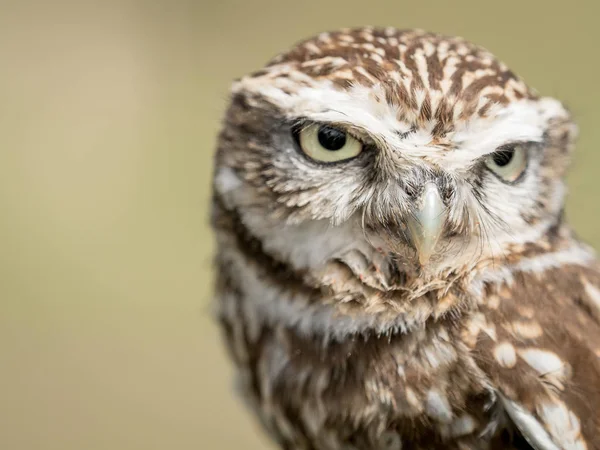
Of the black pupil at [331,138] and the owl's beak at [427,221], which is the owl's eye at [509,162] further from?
the black pupil at [331,138]

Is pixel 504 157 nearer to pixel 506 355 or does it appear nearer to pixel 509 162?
pixel 509 162

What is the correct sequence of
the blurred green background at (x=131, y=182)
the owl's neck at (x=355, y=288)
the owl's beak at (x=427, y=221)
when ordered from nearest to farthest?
the owl's beak at (x=427, y=221) < the owl's neck at (x=355, y=288) < the blurred green background at (x=131, y=182)

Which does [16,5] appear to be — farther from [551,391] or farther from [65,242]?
[551,391]

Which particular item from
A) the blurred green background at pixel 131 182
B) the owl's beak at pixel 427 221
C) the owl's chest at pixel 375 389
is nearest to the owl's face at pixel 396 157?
the owl's beak at pixel 427 221

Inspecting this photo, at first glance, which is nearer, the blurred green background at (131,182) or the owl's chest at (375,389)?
the owl's chest at (375,389)

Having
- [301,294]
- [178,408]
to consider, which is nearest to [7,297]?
[178,408]

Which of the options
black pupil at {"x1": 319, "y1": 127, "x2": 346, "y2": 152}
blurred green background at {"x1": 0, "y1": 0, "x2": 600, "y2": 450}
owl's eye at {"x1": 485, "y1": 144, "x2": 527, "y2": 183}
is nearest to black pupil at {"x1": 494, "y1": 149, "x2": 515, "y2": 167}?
owl's eye at {"x1": 485, "y1": 144, "x2": 527, "y2": 183}

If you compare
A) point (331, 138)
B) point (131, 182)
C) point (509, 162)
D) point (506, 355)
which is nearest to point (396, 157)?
point (331, 138)
